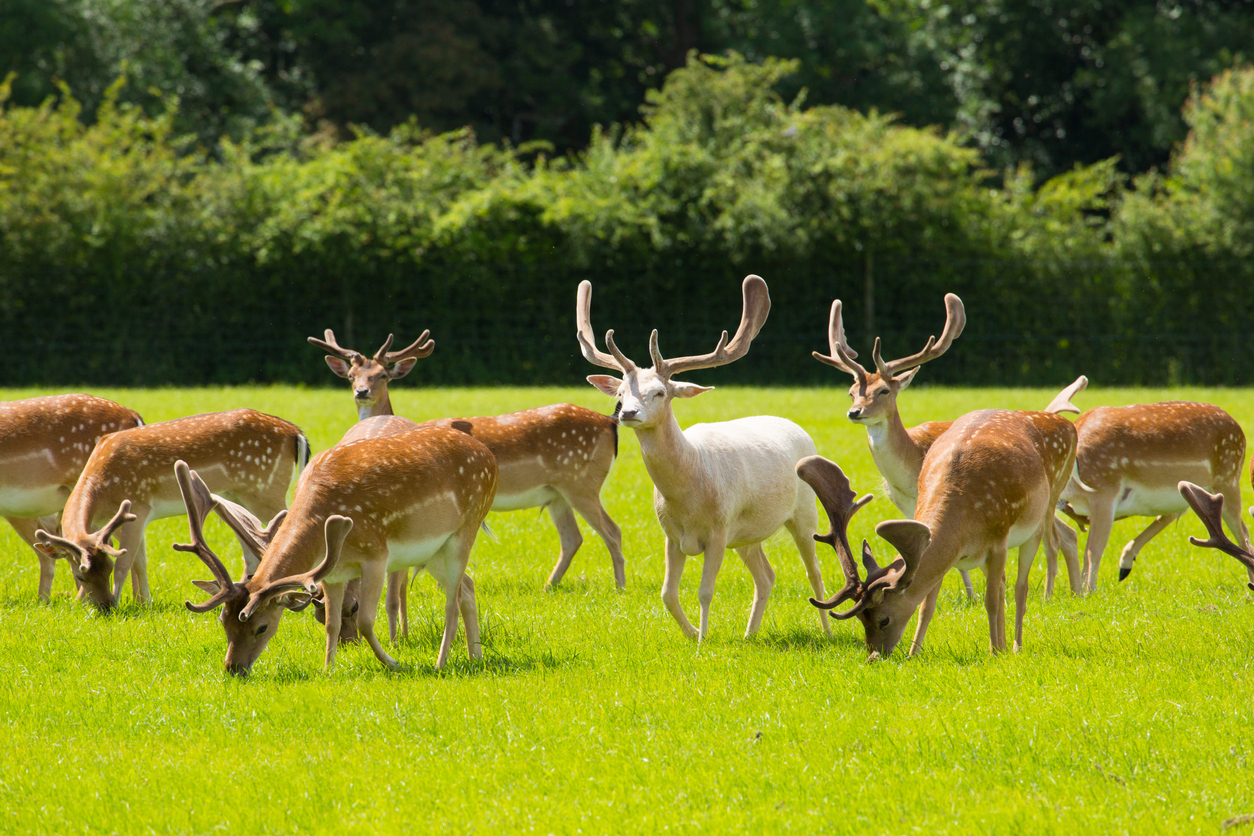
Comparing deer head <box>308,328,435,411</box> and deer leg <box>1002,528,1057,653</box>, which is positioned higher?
deer head <box>308,328,435,411</box>

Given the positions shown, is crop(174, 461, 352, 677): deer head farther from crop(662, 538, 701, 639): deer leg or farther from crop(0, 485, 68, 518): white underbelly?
crop(0, 485, 68, 518): white underbelly

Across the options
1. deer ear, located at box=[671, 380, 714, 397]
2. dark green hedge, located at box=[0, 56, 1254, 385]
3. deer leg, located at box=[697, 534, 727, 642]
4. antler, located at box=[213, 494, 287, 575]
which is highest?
dark green hedge, located at box=[0, 56, 1254, 385]

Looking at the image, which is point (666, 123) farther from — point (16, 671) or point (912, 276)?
point (16, 671)

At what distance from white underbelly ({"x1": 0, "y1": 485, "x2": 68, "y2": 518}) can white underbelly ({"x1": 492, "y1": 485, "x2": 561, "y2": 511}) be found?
9.27ft

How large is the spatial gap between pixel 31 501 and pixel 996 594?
19.6 ft

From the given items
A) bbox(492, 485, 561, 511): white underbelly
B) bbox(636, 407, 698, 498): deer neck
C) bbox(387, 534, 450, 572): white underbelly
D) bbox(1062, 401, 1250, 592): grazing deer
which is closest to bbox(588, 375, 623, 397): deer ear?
bbox(636, 407, 698, 498): deer neck

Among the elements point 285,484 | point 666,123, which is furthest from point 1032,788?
point 666,123

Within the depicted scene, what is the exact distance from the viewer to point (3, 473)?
7781 millimetres

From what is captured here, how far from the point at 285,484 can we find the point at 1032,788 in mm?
5341

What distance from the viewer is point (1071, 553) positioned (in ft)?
25.2

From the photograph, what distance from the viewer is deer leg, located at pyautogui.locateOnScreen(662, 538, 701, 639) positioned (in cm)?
614

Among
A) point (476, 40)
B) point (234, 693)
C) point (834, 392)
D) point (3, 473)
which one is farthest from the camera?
point (476, 40)

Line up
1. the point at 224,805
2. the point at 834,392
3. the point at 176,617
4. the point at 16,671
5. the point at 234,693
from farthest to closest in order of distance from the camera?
the point at 834,392, the point at 176,617, the point at 16,671, the point at 234,693, the point at 224,805

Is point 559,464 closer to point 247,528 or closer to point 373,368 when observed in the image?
point 373,368
